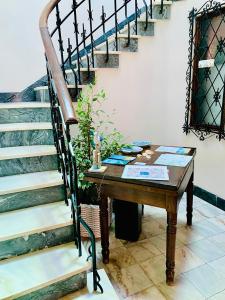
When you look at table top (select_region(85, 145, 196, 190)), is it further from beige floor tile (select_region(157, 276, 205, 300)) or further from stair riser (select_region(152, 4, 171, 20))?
stair riser (select_region(152, 4, 171, 20))

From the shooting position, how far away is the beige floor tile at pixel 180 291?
155 cm

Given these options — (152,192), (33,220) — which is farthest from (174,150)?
(33,220)

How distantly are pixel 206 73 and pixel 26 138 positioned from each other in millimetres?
2039

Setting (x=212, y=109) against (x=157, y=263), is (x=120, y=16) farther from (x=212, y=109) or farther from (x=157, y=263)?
(x=157, y=263)

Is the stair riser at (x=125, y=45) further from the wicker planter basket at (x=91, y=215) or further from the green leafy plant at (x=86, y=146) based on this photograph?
the wicker planter basket at (x=91, y=215)

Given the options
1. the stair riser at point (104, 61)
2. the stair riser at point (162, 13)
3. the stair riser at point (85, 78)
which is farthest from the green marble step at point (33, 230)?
the stair riser at point (162, 13)

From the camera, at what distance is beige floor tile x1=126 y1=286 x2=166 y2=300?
61.3 inches

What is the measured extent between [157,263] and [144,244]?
25 centimetres

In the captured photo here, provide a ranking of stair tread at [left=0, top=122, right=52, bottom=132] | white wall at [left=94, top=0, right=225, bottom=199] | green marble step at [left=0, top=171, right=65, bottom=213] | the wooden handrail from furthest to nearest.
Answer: white wall at [left=94, top=0, right=225, bottom=199] < stair tread at [left=0, top=122, right=52, bottom=132] < green marble step at [left=0, top=171, right=65, bottom=213] < the wooden handrail

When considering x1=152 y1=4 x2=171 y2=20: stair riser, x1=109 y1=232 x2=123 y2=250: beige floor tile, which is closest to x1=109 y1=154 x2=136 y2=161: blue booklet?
x1=109 y1=232 x2=123 y2=250: beige floor tile

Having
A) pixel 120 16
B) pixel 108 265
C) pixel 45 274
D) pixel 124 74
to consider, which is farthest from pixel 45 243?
pixel 120 16

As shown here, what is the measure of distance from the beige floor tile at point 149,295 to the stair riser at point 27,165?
1135mm

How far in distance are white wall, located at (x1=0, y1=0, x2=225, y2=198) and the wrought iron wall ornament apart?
118mm

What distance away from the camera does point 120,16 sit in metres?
3.61
